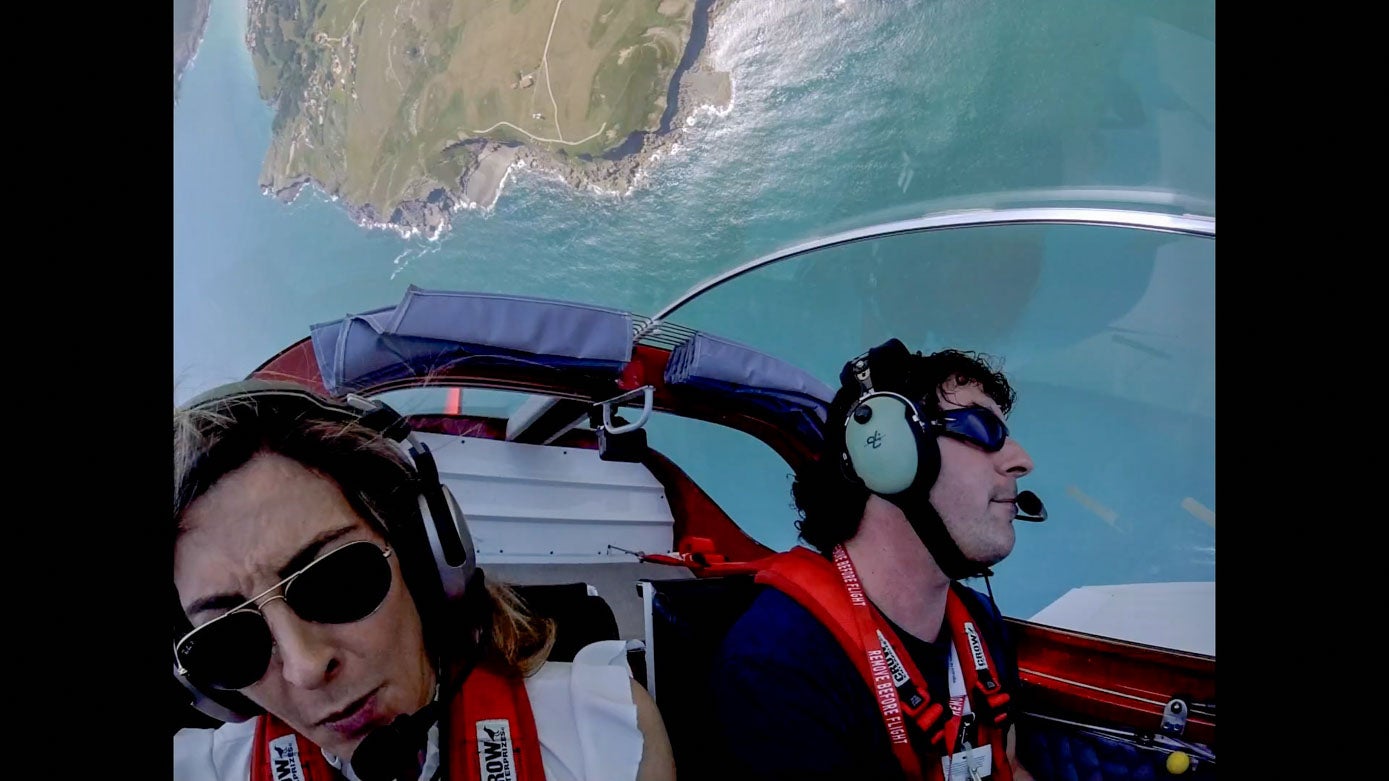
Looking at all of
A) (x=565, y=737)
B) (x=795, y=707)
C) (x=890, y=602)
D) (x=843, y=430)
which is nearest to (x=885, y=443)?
(x=843, y=430)

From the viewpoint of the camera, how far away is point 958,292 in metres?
1.28

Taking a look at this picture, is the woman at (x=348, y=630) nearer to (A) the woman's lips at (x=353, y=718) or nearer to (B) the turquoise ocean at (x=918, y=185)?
(A) the woman's lips at (x=353, y=718)

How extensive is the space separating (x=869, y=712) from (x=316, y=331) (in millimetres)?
1015

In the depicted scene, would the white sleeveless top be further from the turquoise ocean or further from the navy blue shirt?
the turquoise ocean

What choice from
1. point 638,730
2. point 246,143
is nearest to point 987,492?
point 638,730

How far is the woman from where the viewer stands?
2.87ft

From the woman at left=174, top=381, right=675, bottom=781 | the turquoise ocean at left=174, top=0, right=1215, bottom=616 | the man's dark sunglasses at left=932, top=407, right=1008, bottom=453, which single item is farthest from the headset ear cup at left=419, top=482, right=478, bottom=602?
the man's dark sunglasses at left=932, top=407, right=1008, bottom=453

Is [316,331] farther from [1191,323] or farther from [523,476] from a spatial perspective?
[1191,323]

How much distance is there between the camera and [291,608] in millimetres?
875

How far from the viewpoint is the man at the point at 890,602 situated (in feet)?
3.52

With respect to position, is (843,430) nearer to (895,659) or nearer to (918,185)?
(895,659)

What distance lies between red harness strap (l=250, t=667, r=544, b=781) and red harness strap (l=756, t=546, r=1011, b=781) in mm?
446

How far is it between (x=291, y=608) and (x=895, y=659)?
34.0 inches
